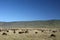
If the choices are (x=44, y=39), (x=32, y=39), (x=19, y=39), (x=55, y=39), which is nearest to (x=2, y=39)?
(x=19, y=39)

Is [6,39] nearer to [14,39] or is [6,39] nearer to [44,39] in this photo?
[14,39]

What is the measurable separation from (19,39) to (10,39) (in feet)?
3.76

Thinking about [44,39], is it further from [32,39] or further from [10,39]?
[10,39]

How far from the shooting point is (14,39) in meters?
22.4

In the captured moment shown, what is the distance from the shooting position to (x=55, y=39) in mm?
23172

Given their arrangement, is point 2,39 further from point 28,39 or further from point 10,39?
point 28,39

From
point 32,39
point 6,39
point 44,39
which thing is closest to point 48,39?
point 44,39

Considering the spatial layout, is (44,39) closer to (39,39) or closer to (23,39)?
(39,39)

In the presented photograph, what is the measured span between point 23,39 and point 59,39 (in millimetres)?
4691

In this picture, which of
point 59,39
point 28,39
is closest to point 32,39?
point 28,39

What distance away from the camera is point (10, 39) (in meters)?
22.5

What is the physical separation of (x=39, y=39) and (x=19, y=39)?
257 centimetres

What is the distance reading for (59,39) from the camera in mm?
23203

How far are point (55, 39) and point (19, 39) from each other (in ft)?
15.4
